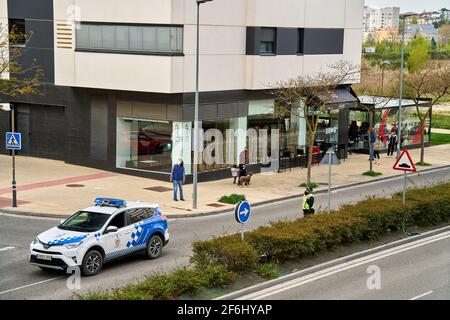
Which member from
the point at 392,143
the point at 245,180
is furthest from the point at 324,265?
the point at 392,143

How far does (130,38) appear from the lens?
A: 32.8 metres

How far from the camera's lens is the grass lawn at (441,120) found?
210ft

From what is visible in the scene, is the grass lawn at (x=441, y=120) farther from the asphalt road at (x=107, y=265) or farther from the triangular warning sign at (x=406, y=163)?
the triangular warning sign at (x=406, y=163)

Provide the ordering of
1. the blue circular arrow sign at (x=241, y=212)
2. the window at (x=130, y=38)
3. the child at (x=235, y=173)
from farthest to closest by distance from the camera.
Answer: the child at (x=235, y=173)
the window at (x=130, y=38)
the blue circular arrow sign at (x=241, y=212)

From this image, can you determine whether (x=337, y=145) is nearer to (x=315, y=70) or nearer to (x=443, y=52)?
(x=315, y=70)

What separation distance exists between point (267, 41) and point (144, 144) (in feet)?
26.4

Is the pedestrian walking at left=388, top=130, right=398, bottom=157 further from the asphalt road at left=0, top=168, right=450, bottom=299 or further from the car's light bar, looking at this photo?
the car's light bar

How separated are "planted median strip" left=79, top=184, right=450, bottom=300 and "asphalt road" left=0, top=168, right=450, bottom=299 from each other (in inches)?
59.5

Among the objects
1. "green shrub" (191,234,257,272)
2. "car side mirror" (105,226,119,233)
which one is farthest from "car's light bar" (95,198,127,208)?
"green shrub" (191,234,257,272)

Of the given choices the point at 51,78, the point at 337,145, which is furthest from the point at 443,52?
the point at 51,78

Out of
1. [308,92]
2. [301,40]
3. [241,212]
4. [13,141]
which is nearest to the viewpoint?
[241,212]

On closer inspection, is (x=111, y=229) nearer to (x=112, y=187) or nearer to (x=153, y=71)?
(x=112, y=187)

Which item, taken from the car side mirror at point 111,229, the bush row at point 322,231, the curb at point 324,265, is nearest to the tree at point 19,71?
the car side mirror at point 111,229

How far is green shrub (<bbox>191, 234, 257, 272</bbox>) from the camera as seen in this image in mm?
17078
